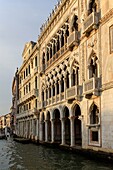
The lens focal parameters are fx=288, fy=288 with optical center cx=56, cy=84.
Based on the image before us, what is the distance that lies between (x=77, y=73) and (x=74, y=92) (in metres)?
1.41

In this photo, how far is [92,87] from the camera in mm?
14656

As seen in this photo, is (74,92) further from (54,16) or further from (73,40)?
(54,16)

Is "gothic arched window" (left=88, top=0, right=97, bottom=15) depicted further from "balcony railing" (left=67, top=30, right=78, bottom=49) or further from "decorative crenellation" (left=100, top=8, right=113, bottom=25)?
"decorative crenellation" (left=100, top=8, right=113, bottom=25)

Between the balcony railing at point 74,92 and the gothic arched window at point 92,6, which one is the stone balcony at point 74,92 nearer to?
the balcony railing at point 74,92

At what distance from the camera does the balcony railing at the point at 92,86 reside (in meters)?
14.2

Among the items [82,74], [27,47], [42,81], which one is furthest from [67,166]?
[27,47]

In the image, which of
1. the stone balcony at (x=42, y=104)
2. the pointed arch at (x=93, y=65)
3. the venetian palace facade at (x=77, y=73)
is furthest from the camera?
the stone balcony at (x=42, y=104)

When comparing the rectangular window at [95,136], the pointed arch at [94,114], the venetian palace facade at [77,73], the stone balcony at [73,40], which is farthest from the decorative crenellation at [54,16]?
the rectangular window at [95,136]

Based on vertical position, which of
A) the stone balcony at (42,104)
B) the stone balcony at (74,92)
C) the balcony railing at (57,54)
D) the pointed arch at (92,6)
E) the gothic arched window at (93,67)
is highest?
the pointed arch at (92,6)

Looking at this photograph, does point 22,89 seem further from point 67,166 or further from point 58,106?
point 67,166

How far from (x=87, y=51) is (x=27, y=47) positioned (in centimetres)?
2286

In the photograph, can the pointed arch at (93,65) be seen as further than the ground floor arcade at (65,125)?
No

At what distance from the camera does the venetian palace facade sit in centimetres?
1376

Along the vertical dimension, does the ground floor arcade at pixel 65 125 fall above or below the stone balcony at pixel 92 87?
below
